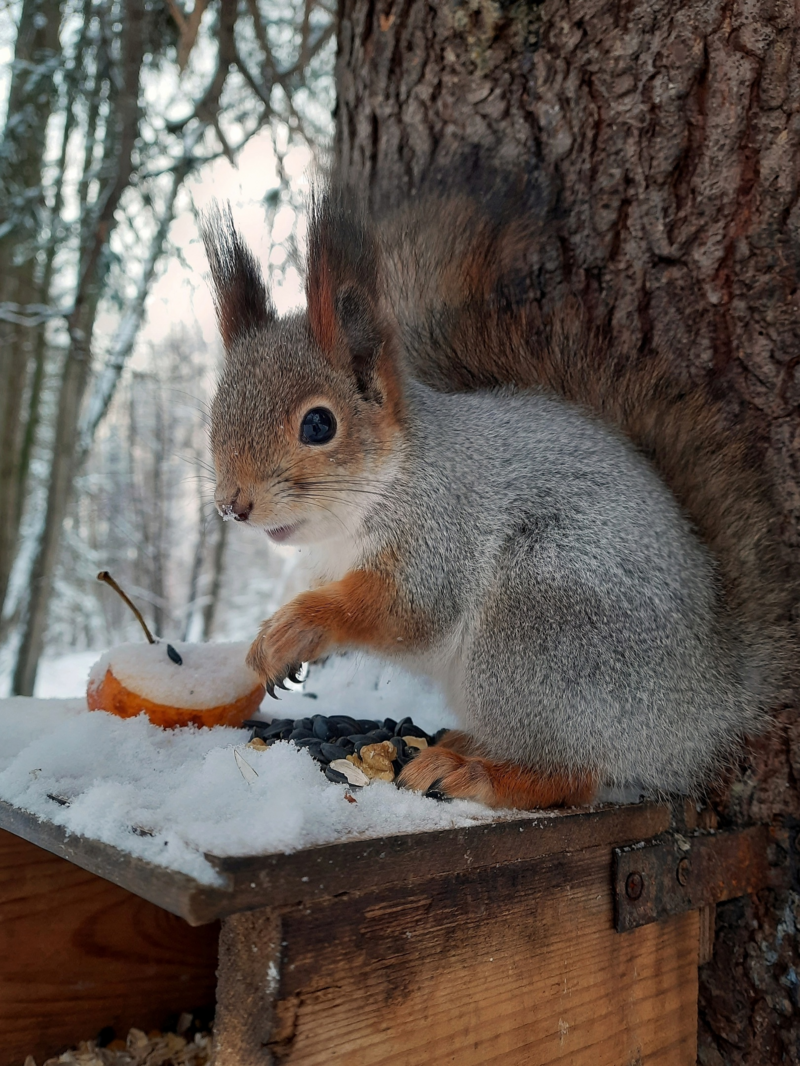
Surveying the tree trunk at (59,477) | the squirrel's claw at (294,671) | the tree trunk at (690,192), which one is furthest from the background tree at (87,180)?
the squirrel's claw at (294,671)

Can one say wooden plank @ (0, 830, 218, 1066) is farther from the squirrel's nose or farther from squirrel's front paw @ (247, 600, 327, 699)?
the squirrel's nose

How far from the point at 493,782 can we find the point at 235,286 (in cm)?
69

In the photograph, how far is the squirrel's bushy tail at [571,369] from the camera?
104 cm

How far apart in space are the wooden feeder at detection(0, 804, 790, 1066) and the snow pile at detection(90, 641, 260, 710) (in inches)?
8.3

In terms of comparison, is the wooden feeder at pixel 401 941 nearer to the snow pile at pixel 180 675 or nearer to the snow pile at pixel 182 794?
the snow pile at pixel 182 794

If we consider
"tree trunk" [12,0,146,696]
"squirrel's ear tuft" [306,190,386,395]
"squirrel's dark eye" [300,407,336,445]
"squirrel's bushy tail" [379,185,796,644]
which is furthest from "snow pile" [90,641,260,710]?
"tree trunk" [12,0,146,696]

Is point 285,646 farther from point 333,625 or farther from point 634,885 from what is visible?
point 634,885

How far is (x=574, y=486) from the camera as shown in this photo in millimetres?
1008

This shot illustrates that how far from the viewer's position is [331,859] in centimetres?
65

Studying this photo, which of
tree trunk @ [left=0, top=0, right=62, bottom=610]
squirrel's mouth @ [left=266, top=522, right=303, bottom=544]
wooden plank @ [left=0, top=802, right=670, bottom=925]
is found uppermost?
tree trunk @ [left=0, top=0, right=62, bottom=610]

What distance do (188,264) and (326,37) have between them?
0.67m

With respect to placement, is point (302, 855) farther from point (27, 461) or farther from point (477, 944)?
point (27, 461)

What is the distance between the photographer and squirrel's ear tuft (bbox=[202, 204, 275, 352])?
109cm

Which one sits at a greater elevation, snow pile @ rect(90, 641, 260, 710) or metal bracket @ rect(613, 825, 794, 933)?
snow pile @ rect(90, 641, 260, 710)
